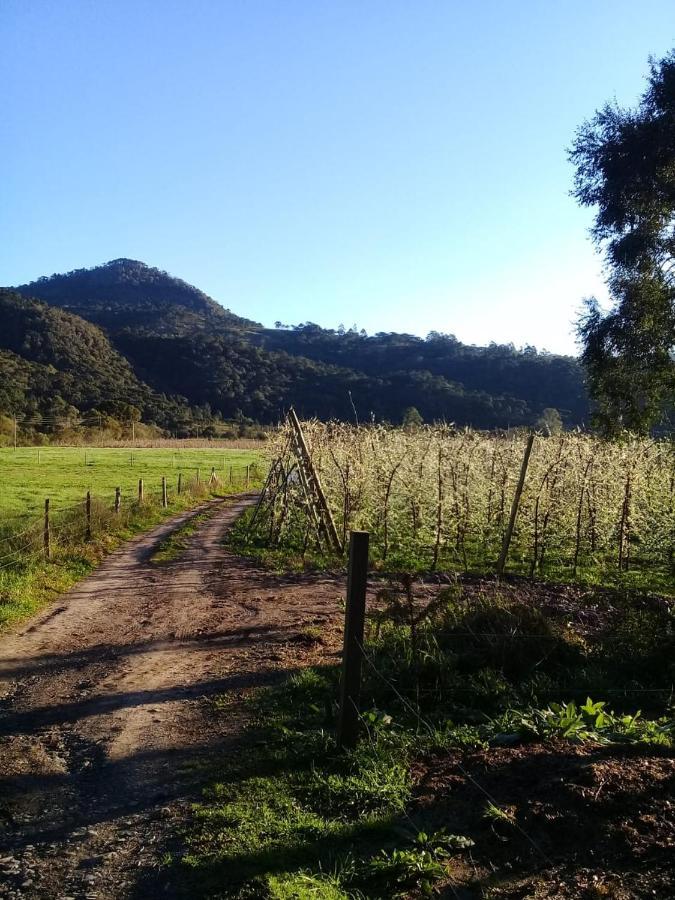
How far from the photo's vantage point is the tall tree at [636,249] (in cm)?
1277

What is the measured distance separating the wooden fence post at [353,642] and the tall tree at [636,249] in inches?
424

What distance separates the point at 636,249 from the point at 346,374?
82.1 metres

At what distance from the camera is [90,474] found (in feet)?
115

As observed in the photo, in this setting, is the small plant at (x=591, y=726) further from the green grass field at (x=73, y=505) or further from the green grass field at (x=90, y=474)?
the green grass field at (x=90, y=474)

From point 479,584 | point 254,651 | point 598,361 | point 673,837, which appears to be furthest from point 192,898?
point 598,361

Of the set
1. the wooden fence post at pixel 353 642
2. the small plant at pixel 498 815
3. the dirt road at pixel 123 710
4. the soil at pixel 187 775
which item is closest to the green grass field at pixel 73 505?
the dirt road at pixel 123 710

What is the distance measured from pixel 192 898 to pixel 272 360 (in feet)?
329

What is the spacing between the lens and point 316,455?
57.2ft

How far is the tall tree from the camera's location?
41.9ft

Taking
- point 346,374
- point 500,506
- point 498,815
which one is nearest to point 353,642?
point 498,815

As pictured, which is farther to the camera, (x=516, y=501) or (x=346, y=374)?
(x=346, y=374)

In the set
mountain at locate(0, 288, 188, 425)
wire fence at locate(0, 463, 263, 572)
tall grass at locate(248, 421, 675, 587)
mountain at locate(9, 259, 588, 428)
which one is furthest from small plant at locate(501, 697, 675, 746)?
mountain at locate(0, 288, 188, 425)

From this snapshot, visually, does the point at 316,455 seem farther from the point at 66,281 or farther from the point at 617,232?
the point at 66,281

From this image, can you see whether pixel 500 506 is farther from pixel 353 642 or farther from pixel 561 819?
pixel 561 819
